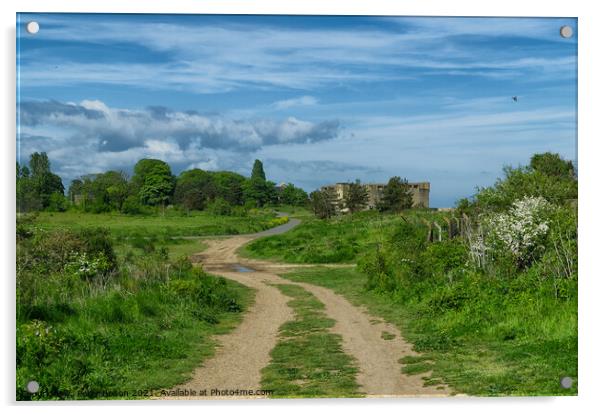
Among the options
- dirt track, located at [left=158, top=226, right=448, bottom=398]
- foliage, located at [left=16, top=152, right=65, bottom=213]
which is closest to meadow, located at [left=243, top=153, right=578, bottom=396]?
dirt track, located at [left=158, top=226, right=448, bottom=398]

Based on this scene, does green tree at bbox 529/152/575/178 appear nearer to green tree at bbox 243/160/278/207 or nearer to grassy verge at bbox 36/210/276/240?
green tree at bbox 243/160/278/207

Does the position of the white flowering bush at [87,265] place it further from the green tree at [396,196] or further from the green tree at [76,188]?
the green tree at [396,196]

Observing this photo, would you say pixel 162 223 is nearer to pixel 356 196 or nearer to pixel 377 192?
pixel 356 196

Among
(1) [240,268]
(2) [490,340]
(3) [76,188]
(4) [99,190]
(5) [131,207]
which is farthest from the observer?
(1) [240,268]

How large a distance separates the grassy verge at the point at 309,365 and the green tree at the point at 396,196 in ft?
7.04

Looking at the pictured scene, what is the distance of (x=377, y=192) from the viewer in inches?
436

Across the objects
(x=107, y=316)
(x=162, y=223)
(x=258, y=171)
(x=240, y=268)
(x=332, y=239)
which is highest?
(x=258, y=171)

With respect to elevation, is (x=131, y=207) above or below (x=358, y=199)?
below

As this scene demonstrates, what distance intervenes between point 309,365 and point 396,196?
3.07m

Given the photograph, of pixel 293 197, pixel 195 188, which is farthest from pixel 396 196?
pixel 195 188

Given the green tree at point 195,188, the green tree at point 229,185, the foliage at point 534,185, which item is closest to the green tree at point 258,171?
the green tree at point 229,185

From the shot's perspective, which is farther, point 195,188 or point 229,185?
point 229,185

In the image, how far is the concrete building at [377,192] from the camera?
10781 mm
